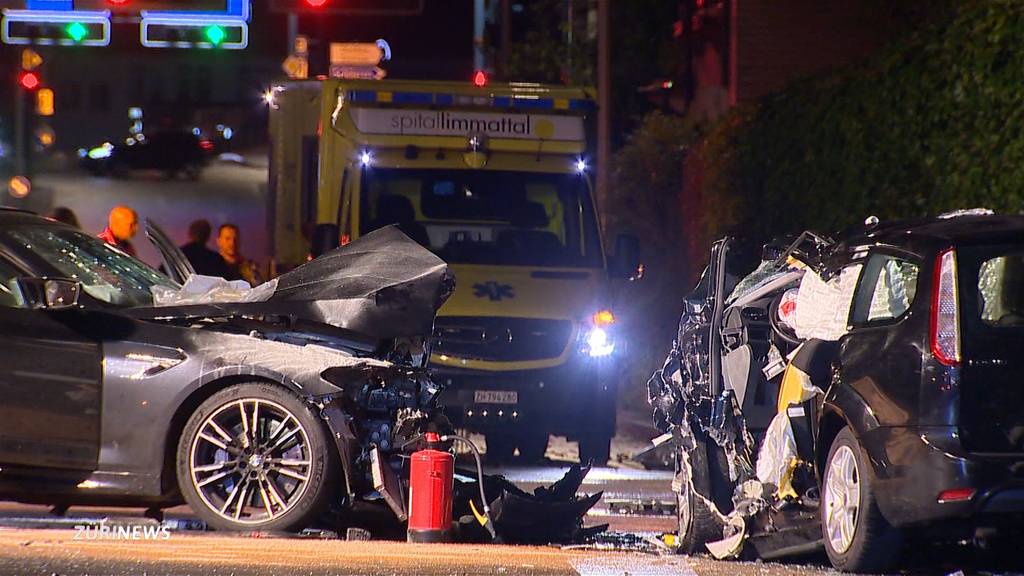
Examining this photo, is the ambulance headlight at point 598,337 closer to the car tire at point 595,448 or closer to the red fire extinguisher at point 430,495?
the car tire at point 595,448

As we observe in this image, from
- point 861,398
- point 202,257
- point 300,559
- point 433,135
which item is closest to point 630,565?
point 861,398

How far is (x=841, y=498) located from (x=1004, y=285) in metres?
1.18

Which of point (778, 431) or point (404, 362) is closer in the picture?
point (778, 431)

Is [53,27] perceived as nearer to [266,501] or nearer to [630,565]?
[266,501]

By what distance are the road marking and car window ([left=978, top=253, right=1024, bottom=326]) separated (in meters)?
1.79

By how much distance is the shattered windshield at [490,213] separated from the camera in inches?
535

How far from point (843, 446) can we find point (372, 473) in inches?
95.0

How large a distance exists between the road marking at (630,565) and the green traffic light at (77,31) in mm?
16502

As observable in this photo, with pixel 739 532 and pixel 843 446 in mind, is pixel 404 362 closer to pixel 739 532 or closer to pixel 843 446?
pixel 739 532

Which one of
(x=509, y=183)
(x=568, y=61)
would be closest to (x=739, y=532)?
(x=509, y=183)

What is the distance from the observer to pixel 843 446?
7496 millimetres

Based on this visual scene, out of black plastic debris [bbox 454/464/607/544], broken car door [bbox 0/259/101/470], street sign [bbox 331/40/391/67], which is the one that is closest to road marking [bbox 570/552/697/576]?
black plastic debris [bbox 454/464/607/544]

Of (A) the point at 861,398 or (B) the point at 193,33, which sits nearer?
(A) the point at 861,398

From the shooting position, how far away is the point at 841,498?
7488 millimetres
